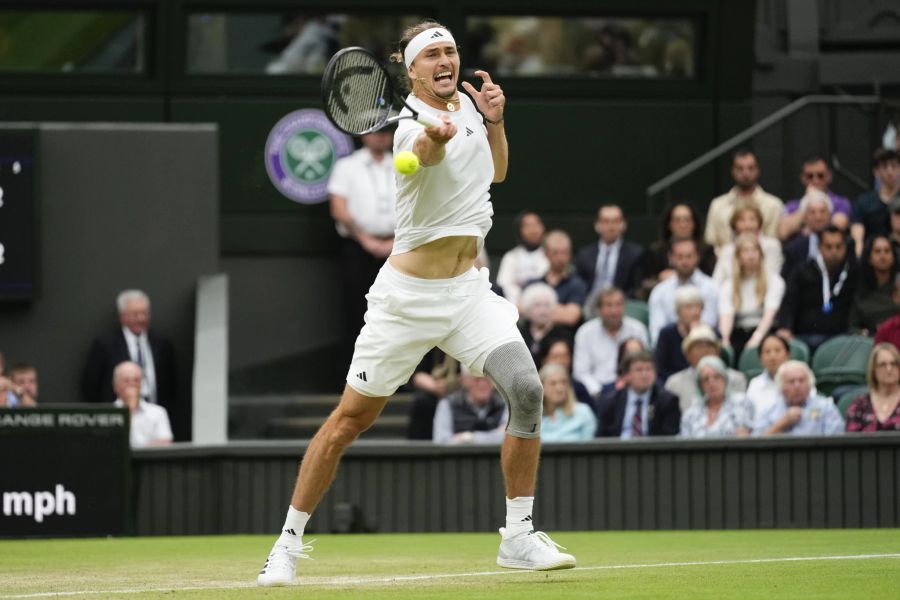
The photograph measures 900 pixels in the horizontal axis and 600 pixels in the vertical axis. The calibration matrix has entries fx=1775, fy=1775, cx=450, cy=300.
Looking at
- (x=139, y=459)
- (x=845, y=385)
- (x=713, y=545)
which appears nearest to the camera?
(x=713, y=545)

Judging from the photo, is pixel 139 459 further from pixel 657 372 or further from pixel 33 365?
pixel 657 372

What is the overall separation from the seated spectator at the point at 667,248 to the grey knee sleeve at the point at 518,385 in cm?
699

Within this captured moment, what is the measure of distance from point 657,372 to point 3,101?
22.8 feet

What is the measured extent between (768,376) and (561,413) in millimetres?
1454

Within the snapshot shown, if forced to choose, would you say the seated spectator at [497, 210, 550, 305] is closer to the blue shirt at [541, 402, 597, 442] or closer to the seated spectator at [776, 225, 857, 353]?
the seated spectator at [776, 225, 857, 353]

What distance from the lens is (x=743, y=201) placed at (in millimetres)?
14477

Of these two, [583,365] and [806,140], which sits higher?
[806,140]

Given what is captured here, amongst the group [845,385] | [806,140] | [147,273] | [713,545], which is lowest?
[713,545]

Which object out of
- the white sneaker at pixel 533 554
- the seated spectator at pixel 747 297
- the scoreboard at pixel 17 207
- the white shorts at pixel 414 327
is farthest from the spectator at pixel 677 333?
the white shorts at pixel 414 327

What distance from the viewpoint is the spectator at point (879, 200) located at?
14.4 metres

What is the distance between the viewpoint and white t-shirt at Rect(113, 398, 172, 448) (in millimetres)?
12438

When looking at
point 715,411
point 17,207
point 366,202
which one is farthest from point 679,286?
point 17,207

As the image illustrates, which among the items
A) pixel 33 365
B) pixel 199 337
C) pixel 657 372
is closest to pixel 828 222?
pixel 657 372

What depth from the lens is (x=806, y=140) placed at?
16.1 m
